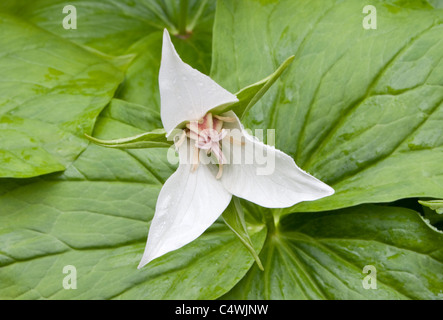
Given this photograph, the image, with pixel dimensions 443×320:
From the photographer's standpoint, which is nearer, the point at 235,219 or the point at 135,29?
the point at 235,219

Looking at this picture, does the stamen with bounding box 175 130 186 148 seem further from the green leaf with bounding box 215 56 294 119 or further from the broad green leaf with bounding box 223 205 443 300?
the broad green leaf with bounding box 223 205 443 300

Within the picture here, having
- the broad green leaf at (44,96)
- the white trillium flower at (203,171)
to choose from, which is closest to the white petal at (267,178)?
the white trillium flower at (203,171)

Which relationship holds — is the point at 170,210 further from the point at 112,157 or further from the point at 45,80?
the point at 45,80

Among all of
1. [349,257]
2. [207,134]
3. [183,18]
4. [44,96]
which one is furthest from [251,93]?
[183,18]

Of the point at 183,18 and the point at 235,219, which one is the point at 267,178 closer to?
the point at 235,219

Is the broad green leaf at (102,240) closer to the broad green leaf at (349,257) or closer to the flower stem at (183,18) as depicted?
the broad green leaf at (349,257)

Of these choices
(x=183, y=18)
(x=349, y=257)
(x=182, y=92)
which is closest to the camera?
(x=182, y=92)

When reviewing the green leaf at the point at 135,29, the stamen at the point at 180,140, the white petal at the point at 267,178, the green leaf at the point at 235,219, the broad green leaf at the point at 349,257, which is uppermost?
the green leaf at the point at 135,29
